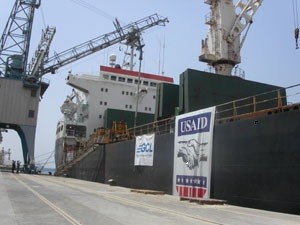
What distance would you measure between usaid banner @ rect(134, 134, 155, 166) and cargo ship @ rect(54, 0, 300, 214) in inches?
15.3

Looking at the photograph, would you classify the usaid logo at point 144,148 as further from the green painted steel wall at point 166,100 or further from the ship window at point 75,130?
the ship window at point 75,130

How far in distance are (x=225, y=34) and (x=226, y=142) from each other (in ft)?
58.2

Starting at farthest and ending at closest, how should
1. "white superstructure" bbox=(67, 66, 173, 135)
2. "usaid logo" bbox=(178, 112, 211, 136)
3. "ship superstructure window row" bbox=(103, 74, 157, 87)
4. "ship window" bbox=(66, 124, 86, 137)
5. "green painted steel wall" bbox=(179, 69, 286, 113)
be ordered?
"ship superstructure window row" bbox=(103, 74, 157, 87), "ship window" bbox=(66, 124, 86, 137), "white superstructure" bbox=(67, 66, 173, 135), "green painted steel wall" bbox=(179, 69, 286, 113), "usaid logo" bbox=(178, 112, 211, 136)

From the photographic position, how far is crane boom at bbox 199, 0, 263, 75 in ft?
109

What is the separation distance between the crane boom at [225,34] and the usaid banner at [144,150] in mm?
9434

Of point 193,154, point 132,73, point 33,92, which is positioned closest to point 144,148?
point 193,154

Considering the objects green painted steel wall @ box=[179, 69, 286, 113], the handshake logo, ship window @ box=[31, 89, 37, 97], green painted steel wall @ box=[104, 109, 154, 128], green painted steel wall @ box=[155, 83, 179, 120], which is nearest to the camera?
the handshake logo

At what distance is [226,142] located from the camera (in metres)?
17.8

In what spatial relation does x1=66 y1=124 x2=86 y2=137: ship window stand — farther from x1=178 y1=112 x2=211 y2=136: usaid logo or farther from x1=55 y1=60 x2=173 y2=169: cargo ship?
x1=178 y1=112 x2=211 y2=136: usaid logo

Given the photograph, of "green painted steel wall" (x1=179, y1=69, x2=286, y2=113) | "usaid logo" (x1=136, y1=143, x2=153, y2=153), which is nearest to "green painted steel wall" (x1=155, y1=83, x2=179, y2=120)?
"usaid logo" (x1=136, y1=143, x2=153, y2=153)

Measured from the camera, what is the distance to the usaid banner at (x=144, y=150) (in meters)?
26.0

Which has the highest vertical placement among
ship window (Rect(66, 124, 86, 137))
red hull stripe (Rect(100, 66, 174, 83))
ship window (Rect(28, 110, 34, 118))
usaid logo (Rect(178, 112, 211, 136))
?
red hull stripe (Rect(100, 66, 174, 83))

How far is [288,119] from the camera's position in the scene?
1460 centimetres

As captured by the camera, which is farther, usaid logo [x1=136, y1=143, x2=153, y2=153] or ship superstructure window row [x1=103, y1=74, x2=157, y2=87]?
ship superstructure window row [x1=103, y1=74, x2=157, y2=87]
